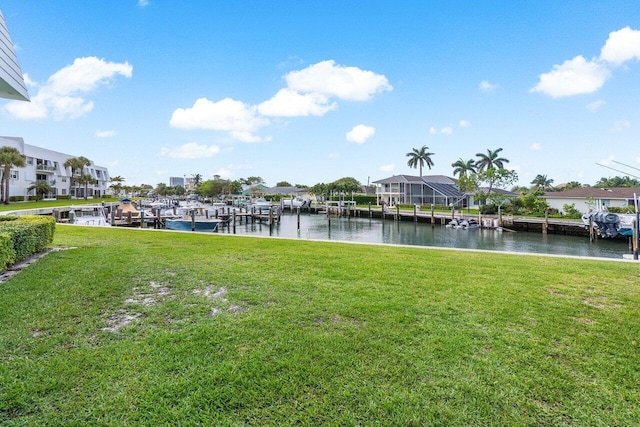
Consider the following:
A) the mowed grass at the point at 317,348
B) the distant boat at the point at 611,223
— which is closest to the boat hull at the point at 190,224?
the mowed grass at the point at 317,348

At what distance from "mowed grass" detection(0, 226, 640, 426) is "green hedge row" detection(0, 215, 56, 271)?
2.42ft

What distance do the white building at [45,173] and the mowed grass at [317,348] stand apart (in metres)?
56.3

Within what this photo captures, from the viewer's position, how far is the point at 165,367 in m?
3.35

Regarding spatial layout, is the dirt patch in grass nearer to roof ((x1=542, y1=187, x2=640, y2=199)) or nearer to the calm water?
the calm water

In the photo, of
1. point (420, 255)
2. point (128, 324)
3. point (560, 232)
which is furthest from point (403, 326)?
point (560, 232)

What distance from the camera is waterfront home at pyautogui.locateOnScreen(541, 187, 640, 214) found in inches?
1412

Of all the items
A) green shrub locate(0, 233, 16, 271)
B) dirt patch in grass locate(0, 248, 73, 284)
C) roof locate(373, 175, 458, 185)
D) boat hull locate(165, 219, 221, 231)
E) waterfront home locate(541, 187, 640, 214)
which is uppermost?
roof locate(373, 175, 458, 185)

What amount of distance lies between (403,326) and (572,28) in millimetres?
21650

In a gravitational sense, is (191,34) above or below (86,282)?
above

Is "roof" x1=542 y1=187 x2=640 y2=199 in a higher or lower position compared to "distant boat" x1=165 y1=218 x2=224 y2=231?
higher

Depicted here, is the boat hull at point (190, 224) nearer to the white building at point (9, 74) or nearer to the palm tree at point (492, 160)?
the white building at point (9, 74)

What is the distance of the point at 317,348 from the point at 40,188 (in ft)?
211

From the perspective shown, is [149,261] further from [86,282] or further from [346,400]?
[346,400]

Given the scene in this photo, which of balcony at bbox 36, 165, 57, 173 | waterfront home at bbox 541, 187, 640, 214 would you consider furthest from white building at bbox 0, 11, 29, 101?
balcony at bbox 36, 165, 57, 173
